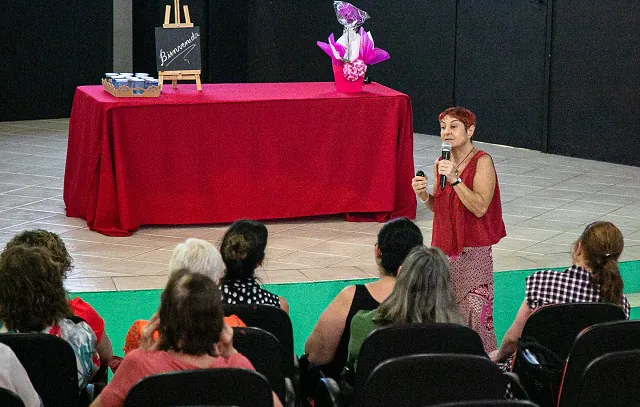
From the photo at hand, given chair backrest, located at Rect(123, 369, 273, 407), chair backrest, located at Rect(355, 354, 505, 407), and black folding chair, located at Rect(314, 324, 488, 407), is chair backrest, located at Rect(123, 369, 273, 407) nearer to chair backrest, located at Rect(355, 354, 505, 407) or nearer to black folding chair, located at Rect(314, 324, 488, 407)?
chair backrest, located at Rect(355, 354, 505, 407)

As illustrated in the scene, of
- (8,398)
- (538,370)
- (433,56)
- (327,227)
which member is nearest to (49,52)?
(433,56)

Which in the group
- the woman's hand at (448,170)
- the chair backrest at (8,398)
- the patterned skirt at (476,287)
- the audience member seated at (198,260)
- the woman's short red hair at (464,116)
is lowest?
the patterned skirt at (476,287)

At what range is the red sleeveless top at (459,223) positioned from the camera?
475 centimetres

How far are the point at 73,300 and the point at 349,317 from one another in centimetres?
96

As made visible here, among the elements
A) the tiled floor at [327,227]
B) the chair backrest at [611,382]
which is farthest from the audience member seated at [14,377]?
the tiled floor at [327,227]

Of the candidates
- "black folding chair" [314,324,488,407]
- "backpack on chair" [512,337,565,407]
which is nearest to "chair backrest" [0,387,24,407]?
"black folding chair" [314,324,488,407]

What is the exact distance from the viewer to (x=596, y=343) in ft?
11.0

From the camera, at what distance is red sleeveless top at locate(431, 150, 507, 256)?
4.75 metres

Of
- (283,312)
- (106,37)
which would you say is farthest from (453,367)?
(106,37)

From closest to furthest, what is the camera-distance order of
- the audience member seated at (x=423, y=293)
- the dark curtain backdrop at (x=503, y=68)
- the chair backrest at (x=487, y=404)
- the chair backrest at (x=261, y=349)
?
the chair backrest at (x=487, y=404) → the chair backrest at (x=261, y=349) → the audience member seated at (x=423, y=293) → the dark curtain backdrop at (x=503, y=68)

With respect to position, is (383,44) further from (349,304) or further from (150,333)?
(150,333)

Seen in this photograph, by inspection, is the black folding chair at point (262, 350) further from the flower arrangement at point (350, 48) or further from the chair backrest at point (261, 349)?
the flower arrangement at point (350, 48)

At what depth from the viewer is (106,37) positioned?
39.1 ft

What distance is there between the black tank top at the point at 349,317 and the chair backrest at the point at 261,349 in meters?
0.47
